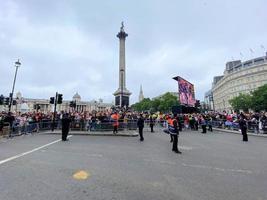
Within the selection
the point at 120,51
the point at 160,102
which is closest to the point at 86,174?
the point at 120,51

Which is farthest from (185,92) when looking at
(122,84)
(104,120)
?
(122,84)

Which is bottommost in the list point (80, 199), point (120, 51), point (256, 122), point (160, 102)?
point (80, 199)

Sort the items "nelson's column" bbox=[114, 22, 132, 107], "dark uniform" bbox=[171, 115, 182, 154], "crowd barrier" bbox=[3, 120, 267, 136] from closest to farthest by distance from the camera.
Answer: "dark uniform" bbox=[171, 115, 182, 154], "crowd barrier" bbox=[3, 120, 267, 136], "nelson's column" bbox=[114, 22, 132, 107]

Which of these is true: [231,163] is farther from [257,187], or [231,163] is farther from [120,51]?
[120,51]

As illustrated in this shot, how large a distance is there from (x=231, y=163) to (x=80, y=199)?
5.92 meters

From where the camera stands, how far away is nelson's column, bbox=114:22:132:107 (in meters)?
59.6

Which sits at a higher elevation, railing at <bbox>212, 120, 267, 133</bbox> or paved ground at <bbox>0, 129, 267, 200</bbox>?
railing at <bbox>212, 120, 267, 133</bbox>

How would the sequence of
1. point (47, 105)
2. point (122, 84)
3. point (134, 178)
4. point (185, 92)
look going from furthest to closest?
1. point (47, 105)
2. point (122, 84)
3. point (185, 92)
4. point (134, 178)

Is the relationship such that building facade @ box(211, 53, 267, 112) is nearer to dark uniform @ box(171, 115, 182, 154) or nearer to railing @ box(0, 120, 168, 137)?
railing @ box(0, 120, 168, 137)

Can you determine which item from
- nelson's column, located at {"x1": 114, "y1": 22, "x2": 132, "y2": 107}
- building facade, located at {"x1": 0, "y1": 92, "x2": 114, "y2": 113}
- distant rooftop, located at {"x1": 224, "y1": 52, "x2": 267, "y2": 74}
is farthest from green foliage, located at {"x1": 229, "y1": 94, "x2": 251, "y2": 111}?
building facade, located at {"x1": 0, "y1": 92, "x2": 114, "y2": 113}

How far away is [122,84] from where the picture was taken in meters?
62.0

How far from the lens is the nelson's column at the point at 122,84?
2345 inches

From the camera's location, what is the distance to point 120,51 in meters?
64.1

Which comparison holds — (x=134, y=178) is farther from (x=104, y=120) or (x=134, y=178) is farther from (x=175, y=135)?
(x=104, y=120)
